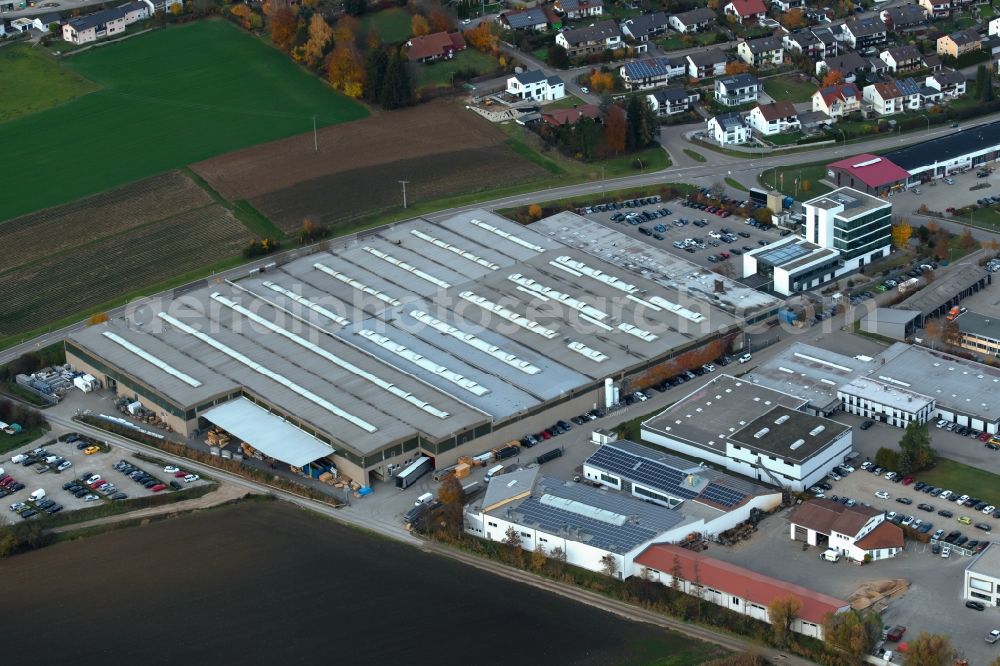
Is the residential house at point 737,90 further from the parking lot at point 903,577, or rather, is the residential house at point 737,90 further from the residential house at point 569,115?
the parking lot at point 903,577

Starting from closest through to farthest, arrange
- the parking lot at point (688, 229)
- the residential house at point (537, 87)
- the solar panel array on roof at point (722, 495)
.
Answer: the solar panel array on roof at point (722, 495)
the parking lot at point (688, 229)
the residential house at point (537, 87)

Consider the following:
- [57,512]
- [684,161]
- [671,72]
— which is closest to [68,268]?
[57,512]

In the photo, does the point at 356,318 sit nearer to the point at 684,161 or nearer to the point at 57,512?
the point at 57,512

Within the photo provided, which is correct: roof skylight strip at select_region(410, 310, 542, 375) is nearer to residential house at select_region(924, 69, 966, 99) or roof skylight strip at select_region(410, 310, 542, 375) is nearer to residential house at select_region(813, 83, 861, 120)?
residential house at select_region(813, 83, 861, 120)

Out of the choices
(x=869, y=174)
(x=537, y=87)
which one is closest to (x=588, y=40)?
(x=537, y=87)

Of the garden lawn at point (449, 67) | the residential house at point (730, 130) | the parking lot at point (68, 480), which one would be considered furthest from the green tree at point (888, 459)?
the garden lawn at point (449, 67)

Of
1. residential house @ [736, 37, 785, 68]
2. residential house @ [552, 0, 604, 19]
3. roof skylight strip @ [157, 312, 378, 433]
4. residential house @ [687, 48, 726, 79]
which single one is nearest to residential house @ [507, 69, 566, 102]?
residential house @ [687, 48, 726, 79]
